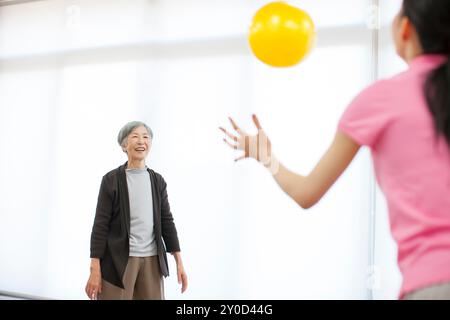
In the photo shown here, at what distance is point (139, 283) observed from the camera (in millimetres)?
2221

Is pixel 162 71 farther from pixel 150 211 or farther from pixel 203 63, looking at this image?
pixel 150 211

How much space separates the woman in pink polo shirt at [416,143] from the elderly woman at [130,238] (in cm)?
166

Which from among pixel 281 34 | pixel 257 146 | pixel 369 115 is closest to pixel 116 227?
pixel 281 34

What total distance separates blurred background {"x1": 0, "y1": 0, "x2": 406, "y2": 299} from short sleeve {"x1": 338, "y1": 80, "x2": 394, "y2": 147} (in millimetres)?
2161

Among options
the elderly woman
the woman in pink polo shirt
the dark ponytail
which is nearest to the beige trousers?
the elderly woman

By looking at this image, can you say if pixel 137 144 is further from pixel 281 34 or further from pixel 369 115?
pixel 369 115

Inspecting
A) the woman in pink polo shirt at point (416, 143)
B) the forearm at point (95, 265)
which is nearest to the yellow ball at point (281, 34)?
the woman in pink polo shirt at point (416, 143)

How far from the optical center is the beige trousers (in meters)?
2.16

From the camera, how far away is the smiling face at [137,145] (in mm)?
2357

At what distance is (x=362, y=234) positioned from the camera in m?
2.75

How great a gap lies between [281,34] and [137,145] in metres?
1.01

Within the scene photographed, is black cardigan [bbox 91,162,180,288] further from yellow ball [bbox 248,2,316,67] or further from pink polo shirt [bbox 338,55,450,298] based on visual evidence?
pink polo shirt [bbox 338,55,450,298]

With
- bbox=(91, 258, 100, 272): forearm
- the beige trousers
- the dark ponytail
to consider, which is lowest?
the beige trousers
